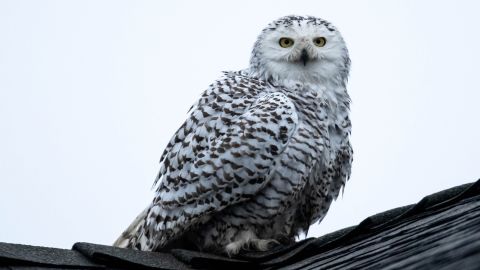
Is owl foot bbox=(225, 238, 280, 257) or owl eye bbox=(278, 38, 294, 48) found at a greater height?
owl eye bbox=(278, 38, 294, 48)

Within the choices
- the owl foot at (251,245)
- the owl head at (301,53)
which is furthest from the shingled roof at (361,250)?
the owl head at (301,53)

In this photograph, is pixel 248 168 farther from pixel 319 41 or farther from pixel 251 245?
pixel 319 41

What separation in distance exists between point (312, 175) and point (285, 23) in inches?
48.7

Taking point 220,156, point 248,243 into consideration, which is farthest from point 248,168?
point 248,243

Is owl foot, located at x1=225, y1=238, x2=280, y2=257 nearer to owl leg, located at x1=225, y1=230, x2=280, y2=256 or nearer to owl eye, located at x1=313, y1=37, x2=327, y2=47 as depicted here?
owl leg, located at x1=225, y1=230, x2=280, y2=256

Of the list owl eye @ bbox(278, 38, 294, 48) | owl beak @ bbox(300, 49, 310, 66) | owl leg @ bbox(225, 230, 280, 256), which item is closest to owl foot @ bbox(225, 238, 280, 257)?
Answer: owl leg @ bbox(225, 230, 280, 256)

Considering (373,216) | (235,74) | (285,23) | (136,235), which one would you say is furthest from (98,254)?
(285,23)

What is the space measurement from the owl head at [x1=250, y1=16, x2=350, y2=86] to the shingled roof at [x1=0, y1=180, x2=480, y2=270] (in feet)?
5.85

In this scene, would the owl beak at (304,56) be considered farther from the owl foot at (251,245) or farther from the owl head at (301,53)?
the owl foot at (251,245)

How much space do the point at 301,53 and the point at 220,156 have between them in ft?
3.80

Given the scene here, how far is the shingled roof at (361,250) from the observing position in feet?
9.20

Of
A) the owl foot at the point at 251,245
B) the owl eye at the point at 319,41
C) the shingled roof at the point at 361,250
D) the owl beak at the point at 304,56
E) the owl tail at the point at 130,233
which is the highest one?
the owl eye at the point at 319,41

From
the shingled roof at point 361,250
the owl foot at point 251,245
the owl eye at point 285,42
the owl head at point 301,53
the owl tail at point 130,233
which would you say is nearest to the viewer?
the shingled roof at point 361,250

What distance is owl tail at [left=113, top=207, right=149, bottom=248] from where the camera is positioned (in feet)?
18.0
